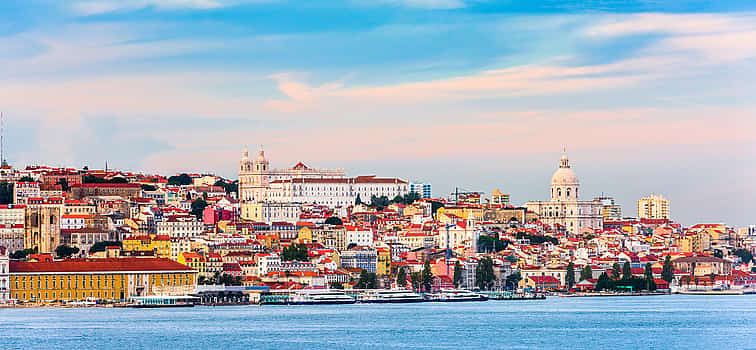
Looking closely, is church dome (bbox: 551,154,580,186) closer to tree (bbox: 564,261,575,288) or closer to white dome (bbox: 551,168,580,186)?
white dome (bbox: 551,168,580,186)

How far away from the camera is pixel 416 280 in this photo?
170 ft

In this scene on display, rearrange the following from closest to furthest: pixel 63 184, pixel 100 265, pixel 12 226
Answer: pixel 100 265 → pixel 12 226 → pixel 63 184

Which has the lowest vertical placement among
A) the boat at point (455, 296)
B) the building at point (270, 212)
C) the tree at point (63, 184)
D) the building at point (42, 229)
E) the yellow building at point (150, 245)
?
the boat at point (455, 296)

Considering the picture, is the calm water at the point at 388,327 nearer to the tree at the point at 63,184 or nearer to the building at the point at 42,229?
the building at the point at 42,229

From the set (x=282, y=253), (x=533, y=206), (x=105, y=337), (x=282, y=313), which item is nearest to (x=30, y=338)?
(x=105, y=337)

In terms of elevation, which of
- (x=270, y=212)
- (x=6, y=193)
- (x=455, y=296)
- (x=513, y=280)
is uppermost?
(x=6, y=193)

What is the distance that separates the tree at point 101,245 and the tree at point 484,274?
397 inches

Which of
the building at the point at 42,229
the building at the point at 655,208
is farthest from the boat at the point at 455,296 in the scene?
the building at the point at 655,208

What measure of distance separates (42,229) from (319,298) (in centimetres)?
1024

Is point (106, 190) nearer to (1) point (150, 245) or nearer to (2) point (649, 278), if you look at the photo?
(1) point (150, 245)

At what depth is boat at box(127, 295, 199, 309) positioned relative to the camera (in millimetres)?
43969

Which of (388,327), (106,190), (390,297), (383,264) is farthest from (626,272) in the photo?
(388,327)

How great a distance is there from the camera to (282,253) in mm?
52594

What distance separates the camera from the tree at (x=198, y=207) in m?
62.1
